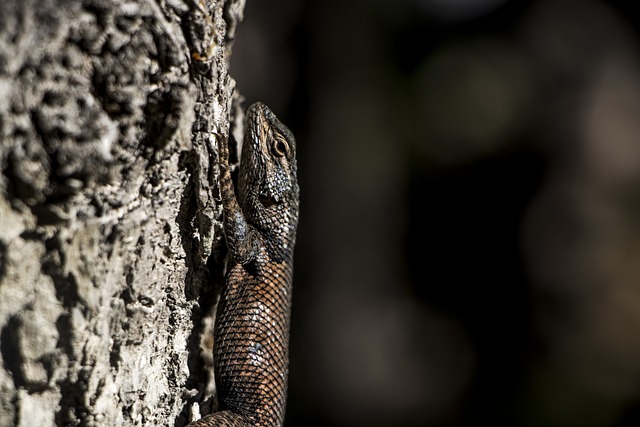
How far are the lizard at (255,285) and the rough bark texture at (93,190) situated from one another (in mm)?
569

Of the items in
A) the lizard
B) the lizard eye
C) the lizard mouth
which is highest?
the lizard eye

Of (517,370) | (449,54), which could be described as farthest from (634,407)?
(449,54)

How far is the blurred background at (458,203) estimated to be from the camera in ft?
25.2

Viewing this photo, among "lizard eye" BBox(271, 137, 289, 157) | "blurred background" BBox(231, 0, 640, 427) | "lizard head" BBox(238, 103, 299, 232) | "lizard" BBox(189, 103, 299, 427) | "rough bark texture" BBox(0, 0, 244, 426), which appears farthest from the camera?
"blurred background" BBox(231, 0, 640, 427)

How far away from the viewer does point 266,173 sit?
11.7 feet

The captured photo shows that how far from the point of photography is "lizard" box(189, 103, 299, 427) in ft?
10.1

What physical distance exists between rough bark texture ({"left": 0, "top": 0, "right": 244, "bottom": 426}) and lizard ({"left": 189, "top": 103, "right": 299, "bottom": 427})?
569mm

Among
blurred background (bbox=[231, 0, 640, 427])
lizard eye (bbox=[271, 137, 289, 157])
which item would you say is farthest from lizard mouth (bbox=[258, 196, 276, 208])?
blurred background (bbox=[231, 0, 640, 427])

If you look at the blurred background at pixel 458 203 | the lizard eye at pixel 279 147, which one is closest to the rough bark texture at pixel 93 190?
the lizard eye at pixel 279 147

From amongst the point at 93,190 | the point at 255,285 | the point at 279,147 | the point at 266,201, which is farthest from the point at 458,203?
the point at 93,190

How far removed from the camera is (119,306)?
2205 mm

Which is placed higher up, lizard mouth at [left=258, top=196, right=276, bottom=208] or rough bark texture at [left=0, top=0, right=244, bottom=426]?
→ lizard mouth at [left=258, top=196, right=276, bottom=208]

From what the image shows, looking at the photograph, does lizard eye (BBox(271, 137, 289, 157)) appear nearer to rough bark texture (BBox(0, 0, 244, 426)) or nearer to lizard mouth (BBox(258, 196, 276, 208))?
lizard mouth (BBox(258, 196, 276, 208))

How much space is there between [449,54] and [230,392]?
19.8 ft
